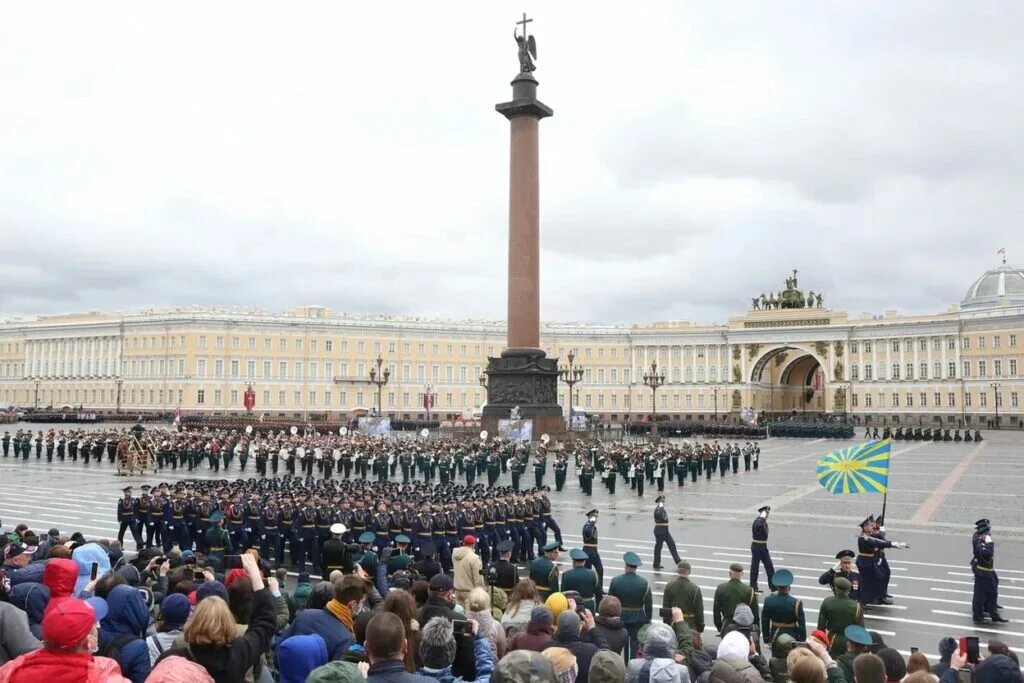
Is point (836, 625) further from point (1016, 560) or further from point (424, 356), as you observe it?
point (424, 356)

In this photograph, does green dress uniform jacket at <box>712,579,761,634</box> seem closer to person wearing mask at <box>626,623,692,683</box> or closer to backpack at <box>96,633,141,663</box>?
person wearing mask at <box>626,623,692,683</box>

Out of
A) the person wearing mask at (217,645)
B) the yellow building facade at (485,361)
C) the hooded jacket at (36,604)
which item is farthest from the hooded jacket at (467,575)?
the yellow building facade at (485,361)

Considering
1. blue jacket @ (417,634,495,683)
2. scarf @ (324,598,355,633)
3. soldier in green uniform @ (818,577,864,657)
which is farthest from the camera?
soldier in green uniform @ (818,577,864,657)

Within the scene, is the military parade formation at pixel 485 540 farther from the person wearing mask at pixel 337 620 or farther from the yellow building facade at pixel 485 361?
the yellow building facade at pixel 485 361

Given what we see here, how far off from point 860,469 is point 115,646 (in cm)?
1283

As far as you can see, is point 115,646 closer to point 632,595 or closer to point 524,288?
point 632,595

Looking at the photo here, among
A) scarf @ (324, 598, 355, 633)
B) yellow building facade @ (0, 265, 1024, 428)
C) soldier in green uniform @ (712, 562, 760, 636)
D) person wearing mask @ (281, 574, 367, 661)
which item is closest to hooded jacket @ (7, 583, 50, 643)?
person wearing mask @ (281, 574, 367, 661)

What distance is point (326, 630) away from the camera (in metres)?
5.27

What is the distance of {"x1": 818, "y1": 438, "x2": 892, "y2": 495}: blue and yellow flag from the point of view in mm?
14609

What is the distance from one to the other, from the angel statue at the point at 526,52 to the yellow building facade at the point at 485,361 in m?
44.9

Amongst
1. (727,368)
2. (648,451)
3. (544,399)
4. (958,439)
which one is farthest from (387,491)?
(727,368)

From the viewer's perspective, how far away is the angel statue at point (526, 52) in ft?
131

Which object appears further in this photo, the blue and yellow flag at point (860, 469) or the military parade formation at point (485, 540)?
the blue and yellow flag at point (860, 469)

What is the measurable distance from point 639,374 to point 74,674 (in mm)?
93813
